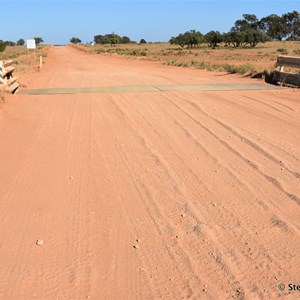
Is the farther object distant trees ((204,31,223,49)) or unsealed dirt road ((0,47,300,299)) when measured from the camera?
distant trees ((204,31,223,49))

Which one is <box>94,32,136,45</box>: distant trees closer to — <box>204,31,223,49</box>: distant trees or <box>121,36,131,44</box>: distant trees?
<box>121,36,131,44</box>: distant trees

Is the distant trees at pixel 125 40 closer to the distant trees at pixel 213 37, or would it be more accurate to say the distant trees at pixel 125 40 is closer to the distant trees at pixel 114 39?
the distant trees at pixel 114 39

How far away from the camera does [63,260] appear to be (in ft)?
12.8

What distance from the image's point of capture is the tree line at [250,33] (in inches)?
3265

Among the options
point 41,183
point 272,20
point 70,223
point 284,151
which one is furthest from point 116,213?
point 272,20

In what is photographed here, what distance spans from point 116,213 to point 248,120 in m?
5.24

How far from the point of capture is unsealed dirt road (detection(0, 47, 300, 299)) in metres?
3.62

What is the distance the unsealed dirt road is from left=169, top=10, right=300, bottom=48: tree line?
256 feet

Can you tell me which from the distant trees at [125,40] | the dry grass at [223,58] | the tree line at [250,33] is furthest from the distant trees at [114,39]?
the dry grass at [223,58]

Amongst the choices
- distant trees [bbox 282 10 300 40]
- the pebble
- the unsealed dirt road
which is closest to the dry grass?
the unsealed dirt road

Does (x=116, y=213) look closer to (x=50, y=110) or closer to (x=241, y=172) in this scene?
(x=241, y=172)

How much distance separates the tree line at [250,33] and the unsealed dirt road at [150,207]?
77951mm

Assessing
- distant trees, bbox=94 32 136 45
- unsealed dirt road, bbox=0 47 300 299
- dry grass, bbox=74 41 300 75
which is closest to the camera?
unsealed dirt road, bbox=0 47 300 299

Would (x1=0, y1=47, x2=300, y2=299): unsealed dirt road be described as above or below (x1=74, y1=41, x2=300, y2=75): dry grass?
above
